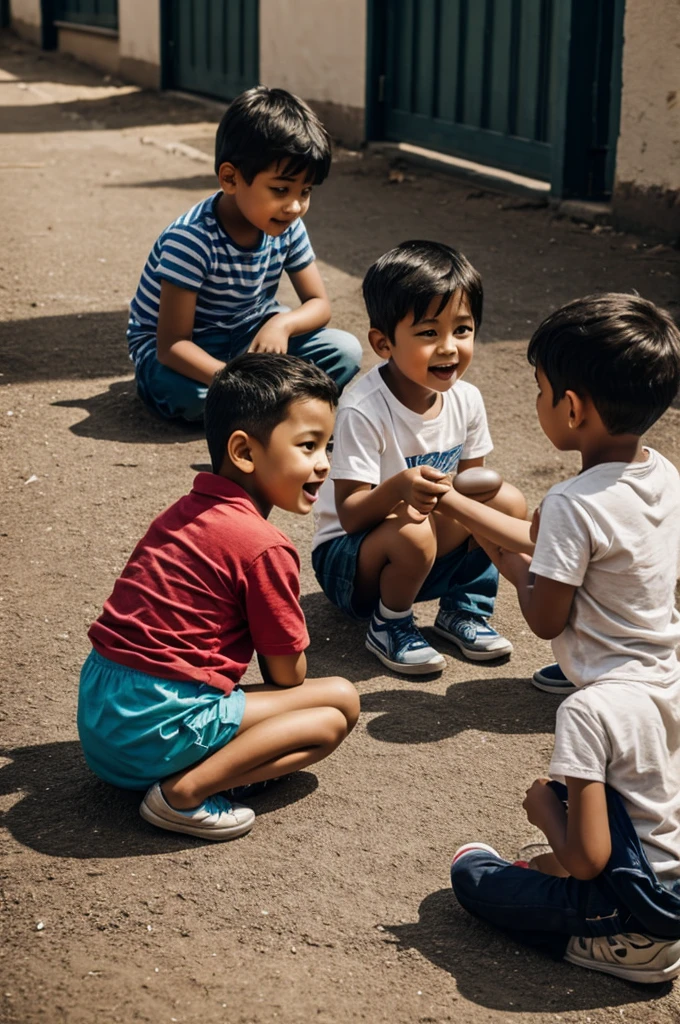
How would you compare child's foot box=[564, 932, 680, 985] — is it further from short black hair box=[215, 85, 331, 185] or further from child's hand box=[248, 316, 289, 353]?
short black hair box=[215, 85, 331, 185]

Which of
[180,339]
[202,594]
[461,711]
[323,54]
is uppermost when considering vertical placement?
[323,54]

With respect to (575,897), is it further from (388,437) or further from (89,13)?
(89,13)

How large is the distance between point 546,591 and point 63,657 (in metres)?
1.42

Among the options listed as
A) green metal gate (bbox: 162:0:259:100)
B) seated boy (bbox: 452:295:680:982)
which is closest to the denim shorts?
seated boy (bbox: 452:295:680:982)

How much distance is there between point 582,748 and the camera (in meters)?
2.18

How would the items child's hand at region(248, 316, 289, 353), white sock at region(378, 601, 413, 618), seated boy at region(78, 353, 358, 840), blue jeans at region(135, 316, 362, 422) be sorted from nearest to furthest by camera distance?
seated boy at region(78, 353, 358, 840), white sock at region(378, 601, 413, 618), child's hand at region(248, 316, 289, 353), blue jeans at region(135, 316, 362, 422)

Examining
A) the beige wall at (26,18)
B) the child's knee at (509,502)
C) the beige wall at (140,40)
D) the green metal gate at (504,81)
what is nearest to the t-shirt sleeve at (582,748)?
the child's knee at (509,502)

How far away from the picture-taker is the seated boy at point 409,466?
3.08m

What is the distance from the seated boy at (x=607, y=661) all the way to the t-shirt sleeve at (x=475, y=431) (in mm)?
A: 980

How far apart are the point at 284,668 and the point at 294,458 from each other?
1.38 feet

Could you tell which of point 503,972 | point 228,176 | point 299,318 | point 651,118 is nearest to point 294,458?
point 503,972

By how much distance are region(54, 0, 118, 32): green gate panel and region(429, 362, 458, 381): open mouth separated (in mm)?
14036

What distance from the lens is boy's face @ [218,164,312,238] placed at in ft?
13.9

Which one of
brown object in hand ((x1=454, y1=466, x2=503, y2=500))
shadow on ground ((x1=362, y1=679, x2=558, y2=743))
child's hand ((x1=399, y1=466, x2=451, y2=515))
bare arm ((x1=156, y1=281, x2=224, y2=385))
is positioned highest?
child's hand ((x1=399, y1=466, x2=451, y2=515))
